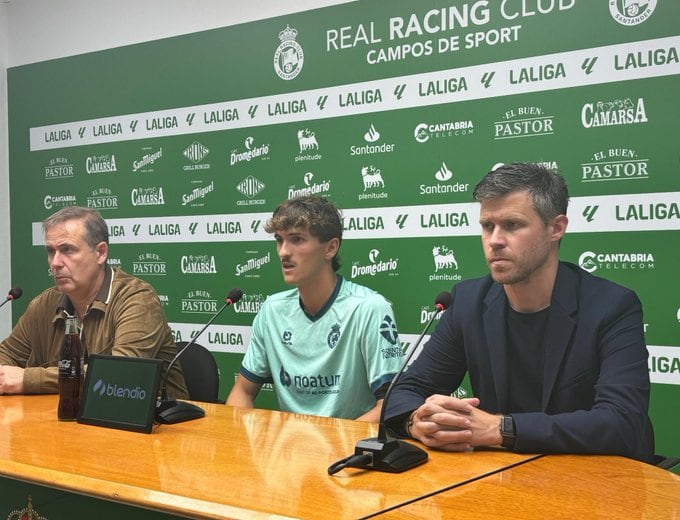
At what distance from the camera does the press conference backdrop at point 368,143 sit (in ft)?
9.62

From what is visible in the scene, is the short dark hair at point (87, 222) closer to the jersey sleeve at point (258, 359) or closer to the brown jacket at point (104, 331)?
the brown jacket at point (104, 331)

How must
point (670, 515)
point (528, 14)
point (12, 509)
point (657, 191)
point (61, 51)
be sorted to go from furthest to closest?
point (61, 51), point (528, 14), point (657, 191), point (12, 509), point (670, 515)

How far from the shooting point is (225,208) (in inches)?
161

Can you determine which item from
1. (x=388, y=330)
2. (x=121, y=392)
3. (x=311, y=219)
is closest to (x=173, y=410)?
(x=121, y=392)

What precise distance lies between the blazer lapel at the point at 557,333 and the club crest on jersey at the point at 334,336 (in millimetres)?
928

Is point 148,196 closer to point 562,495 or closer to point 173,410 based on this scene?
point 173,410

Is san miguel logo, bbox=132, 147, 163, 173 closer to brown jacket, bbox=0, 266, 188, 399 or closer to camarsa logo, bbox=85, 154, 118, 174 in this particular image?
camarsa logo, bbox=85, 154, 118, 174

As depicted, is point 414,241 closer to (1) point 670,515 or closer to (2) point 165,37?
(2) point 165,37

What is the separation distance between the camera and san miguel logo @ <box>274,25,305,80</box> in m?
3.82

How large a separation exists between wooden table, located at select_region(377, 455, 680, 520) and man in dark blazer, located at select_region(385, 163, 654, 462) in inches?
6.7

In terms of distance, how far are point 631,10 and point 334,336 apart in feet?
5.41

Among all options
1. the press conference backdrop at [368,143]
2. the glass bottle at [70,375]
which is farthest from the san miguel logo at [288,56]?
the glass bottle at [70,375]

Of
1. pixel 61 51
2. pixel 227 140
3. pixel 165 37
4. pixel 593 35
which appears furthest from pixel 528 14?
pixel 61 51

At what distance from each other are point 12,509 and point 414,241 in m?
2.07
